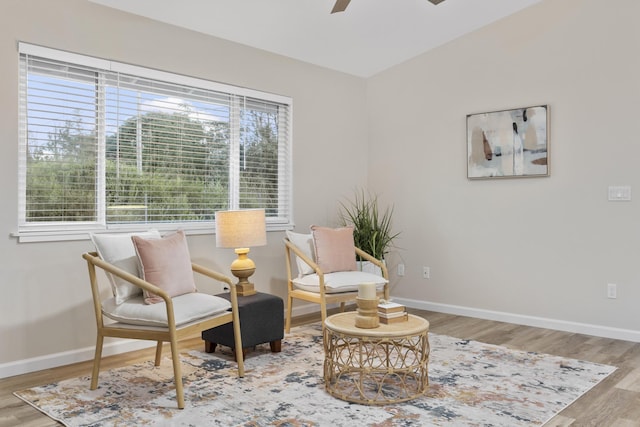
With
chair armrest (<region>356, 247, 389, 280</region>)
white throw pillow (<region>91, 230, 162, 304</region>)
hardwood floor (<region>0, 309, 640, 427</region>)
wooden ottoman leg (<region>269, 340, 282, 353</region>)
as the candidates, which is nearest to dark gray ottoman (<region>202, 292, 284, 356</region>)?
wooden ottoman leg (<region>269, 340, 282, 353</region>)

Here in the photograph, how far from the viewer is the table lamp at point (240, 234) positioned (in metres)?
3.75

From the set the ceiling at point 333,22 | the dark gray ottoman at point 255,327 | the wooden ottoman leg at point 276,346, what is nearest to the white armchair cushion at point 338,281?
the dark gray ottoman at point 255,327

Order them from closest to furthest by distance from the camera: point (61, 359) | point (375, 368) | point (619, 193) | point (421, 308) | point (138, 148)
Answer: point (375, 368)
point (61, 359)
point (138, 148)
point (619, 193)
point (421, 308)

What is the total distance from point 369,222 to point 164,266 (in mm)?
2442

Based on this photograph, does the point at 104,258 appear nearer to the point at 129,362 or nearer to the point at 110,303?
the point at 110,303

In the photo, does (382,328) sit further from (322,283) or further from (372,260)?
(372,260)

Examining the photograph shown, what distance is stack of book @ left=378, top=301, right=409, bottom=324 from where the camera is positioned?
2.93 m

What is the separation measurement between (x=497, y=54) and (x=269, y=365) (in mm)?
3464

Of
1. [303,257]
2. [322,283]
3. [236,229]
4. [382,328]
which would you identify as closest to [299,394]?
[382,328]

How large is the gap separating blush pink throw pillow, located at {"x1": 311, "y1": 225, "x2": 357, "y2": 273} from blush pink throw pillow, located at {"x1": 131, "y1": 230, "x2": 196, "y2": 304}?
1.38 meters

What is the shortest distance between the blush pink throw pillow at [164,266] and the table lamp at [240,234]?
0.56 metres

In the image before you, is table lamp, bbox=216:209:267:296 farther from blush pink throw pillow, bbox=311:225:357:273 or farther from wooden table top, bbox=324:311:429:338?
wooden table top, bbox=324:311:429:338

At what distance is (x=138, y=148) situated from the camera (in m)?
3.93

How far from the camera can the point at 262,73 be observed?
185 inches
